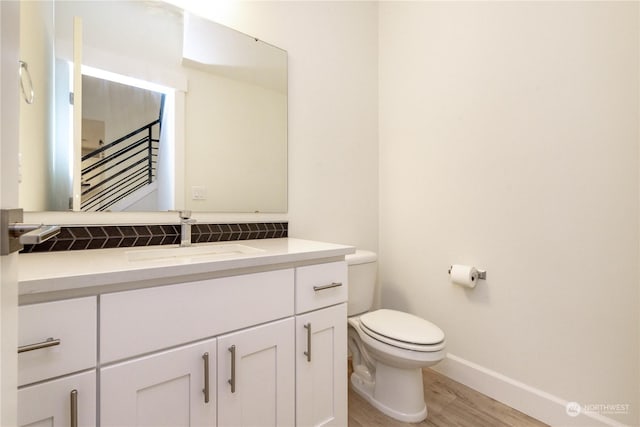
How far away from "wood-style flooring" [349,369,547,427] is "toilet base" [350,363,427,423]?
28 millimetres

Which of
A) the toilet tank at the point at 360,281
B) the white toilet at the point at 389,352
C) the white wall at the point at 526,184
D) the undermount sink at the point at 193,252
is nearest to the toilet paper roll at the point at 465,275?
the white wall at the point at 526,184

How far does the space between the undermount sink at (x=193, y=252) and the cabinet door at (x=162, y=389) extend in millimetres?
328

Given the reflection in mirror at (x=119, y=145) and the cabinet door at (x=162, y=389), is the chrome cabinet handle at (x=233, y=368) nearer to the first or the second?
the cabinet door at (x=162, y=389)

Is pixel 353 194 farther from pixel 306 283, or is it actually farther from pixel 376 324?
pixel 306 283

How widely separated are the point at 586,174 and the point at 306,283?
4.11ft

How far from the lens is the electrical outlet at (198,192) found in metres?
1.37

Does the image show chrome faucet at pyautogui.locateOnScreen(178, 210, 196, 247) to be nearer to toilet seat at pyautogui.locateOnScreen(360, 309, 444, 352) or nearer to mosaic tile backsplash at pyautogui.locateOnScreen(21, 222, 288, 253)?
mosaic tile backsplash at pyautogui.locateOnScreen(21, 222, 288, 253)

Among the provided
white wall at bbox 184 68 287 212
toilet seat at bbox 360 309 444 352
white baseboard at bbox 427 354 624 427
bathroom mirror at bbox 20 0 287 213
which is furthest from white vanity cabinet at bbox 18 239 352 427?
white baseboard at bbox 427 354 624 427

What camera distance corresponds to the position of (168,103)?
1.32 m

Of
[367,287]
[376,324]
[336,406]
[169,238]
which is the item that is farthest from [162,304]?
[367,287]

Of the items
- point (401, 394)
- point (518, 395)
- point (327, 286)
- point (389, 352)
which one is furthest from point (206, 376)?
point (518, 395)

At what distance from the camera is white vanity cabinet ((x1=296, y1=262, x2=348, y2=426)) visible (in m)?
1.06

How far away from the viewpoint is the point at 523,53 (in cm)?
141

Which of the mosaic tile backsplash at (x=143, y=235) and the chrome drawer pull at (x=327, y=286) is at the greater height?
the mosaic tile backsplash at (x=143, y=235)
